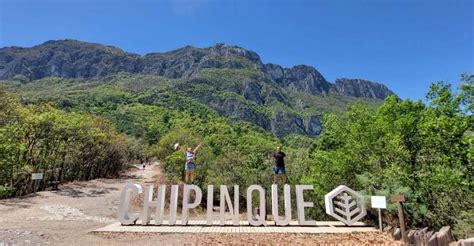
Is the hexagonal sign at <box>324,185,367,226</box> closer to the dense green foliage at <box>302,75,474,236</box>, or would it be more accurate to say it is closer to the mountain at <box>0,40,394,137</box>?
the dense green foliage at <box>302,75,474,236</box>

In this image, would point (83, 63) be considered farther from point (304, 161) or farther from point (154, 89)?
point (304, 161)

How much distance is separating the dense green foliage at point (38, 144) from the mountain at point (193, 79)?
68.8 m

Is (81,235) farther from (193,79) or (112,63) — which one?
(112,63)

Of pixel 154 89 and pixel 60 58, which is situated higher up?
pixel 60 58

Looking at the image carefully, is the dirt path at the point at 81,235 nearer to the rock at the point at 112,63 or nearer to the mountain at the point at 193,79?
the mountain at the point at 193,79

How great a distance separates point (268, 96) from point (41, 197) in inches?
5314

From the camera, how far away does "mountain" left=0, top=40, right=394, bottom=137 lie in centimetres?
12088

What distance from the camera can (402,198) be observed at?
26.7 feet

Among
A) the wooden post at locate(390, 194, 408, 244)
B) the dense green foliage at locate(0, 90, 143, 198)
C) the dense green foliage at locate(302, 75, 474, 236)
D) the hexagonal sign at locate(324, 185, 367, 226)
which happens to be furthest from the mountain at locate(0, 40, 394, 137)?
the wooden post at locate(390, 194, 408, 244)

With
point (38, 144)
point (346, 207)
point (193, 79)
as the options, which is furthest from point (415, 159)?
point (193, 79)

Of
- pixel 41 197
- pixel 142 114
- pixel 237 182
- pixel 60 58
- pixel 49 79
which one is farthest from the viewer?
pixel 60 58

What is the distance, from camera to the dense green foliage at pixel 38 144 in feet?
54.0

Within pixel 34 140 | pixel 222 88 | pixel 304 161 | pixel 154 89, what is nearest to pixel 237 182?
pixel 304 161

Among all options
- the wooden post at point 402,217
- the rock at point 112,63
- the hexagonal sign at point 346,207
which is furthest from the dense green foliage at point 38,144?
the rock at point 112,63
